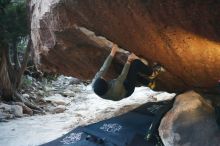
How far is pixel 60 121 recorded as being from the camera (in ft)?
26.4

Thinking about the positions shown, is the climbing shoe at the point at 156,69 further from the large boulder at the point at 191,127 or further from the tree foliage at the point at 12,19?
the tree foliage at the point at 12,19

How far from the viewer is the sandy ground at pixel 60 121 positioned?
643cm

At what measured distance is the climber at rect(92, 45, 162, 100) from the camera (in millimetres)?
3426

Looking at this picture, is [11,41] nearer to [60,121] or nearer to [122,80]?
[60,121]

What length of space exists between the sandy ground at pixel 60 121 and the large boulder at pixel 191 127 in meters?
2.01

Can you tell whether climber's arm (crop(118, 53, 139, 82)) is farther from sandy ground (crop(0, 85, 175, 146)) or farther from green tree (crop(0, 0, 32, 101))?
green tree (crop(0, 0, 32, 101))

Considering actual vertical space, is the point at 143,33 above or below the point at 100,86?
above

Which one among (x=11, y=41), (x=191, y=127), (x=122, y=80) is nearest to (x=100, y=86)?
(x=122, y=80)

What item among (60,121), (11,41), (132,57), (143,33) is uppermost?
(143,33)

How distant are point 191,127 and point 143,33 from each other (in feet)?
3.23

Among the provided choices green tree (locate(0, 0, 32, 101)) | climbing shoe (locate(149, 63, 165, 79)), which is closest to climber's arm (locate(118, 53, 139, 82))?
climbing shoe (locate(149, 63, 165, 79))

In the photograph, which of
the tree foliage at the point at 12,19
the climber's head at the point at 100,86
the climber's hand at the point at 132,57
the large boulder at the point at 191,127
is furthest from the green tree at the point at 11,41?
the large boulder at the point at 191,127

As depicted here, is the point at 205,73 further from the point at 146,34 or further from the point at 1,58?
the point at 1,58

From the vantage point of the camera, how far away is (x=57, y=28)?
137 inches
